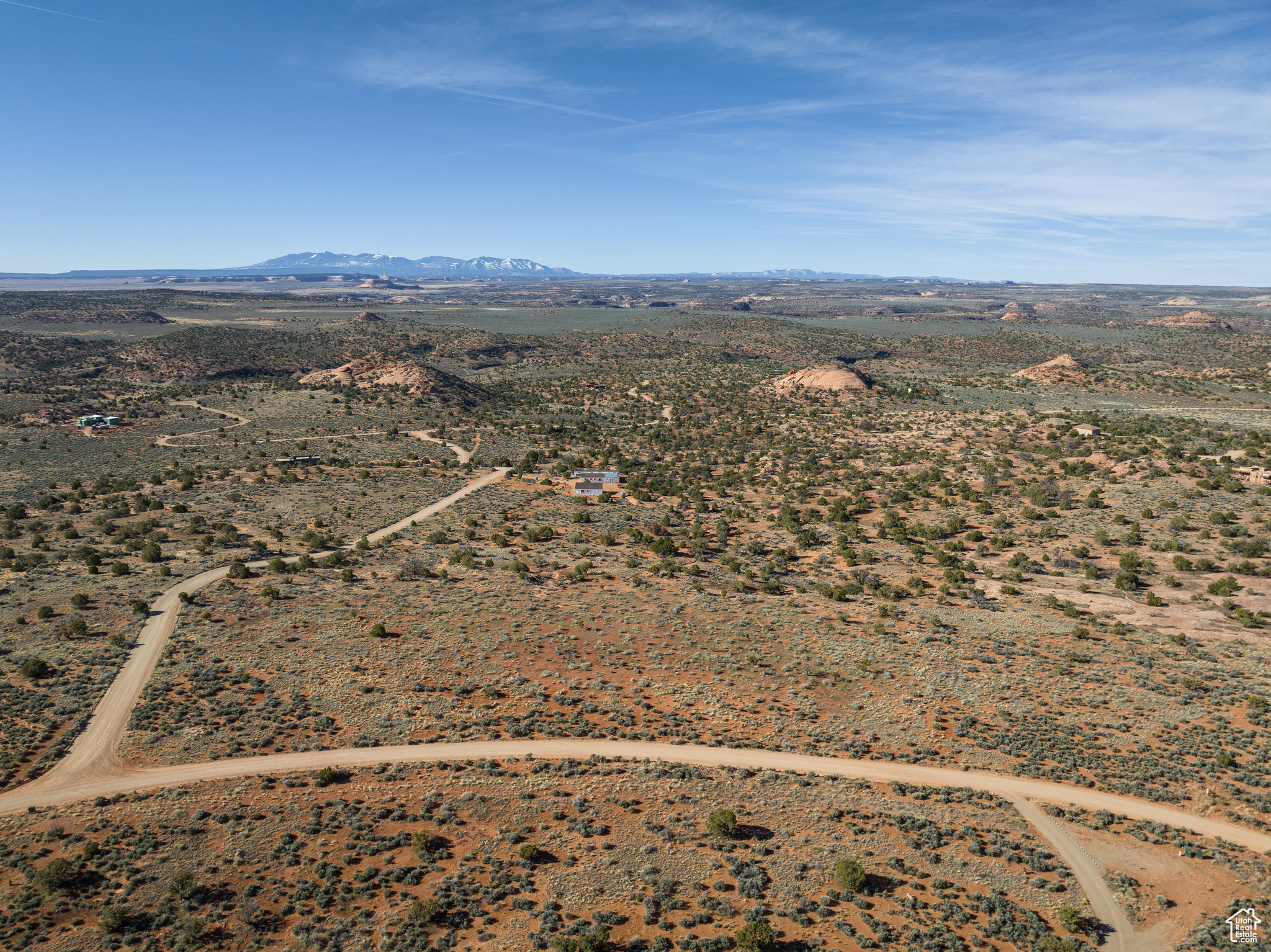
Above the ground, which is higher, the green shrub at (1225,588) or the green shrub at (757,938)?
the green shrub at (1225,588)

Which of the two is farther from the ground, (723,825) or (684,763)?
(723,825)

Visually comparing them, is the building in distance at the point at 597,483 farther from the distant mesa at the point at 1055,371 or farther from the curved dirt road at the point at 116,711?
the distant mesa at the point at 1055,371

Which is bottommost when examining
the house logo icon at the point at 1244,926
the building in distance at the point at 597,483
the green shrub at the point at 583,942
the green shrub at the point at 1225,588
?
the green shrub at the point at 583,942

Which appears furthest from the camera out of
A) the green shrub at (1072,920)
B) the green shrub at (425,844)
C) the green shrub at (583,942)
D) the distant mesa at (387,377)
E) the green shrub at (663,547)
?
the distant mesa at (387,377)

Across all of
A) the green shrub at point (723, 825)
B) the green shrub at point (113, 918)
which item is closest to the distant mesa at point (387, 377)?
the green shrub at point (113, 918)

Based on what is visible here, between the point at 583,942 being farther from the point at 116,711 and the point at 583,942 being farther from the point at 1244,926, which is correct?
the point at 116,711

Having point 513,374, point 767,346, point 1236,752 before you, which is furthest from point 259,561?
point 767,346

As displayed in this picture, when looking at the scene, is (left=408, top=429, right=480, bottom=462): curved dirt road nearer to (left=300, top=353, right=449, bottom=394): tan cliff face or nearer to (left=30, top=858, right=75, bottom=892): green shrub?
(left=300, top=353, right=449, bottom=394): tan cliff face

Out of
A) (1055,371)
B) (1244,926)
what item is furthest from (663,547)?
(1055,371)
